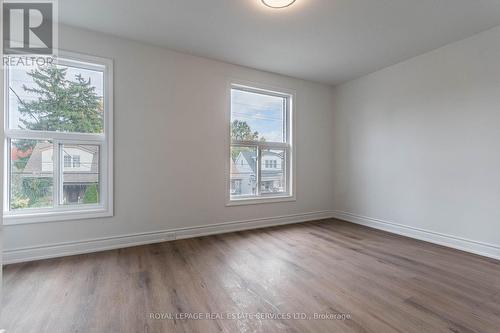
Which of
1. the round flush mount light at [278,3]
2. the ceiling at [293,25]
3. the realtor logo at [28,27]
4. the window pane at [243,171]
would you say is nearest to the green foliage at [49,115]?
the realtor logo at [28,27]

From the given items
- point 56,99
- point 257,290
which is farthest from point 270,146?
point 56,99

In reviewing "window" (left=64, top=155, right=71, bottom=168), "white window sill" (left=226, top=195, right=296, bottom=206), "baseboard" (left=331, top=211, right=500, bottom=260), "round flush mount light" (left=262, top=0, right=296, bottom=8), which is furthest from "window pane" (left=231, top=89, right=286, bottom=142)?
"window" (left=64, top=155, right=71, bottom=168)

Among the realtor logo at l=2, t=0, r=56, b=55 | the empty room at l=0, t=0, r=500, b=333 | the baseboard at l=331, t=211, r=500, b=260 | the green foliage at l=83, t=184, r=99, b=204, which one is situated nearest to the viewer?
the empty room at l=0, t=0, r=500, b=333

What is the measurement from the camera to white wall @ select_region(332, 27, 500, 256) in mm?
2758

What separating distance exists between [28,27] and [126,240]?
262cm

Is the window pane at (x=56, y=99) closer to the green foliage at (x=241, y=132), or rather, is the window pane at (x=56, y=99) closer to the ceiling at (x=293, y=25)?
the ceiling at (x=293, y=25)

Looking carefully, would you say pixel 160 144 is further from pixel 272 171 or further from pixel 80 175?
pixel 272 171

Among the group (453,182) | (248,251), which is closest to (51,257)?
(248,251)

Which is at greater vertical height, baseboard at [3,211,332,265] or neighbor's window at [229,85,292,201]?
neighbor's window at [229,85,292,201]

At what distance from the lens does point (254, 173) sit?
160 inches

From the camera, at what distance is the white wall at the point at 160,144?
2.82m

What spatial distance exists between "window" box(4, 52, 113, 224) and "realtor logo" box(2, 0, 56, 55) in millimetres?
190

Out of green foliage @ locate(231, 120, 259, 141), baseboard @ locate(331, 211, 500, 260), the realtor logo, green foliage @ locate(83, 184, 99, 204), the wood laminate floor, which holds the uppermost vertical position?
the realtor logo

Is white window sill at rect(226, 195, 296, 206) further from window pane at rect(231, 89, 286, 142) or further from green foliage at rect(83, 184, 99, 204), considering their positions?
green foliage at rect(83, 184, 99, 204)
